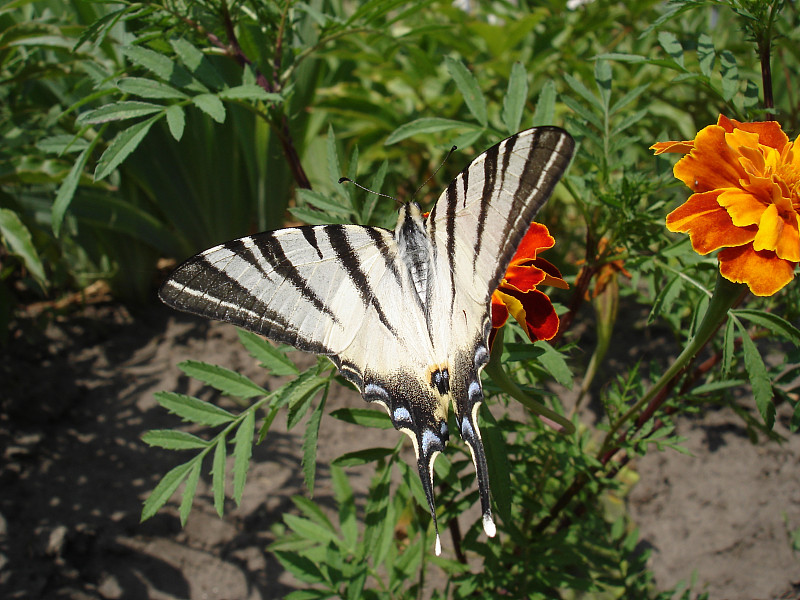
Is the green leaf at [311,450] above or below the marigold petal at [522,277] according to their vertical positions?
below

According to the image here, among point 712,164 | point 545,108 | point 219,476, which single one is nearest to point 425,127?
point 545,108

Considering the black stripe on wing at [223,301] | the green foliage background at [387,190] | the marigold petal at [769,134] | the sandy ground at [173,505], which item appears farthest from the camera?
the sandy ground at [173,505]

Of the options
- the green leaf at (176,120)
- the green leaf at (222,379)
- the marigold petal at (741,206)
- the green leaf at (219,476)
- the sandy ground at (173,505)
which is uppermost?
the green leaf at (176,120)

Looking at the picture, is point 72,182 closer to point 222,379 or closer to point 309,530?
point 222,379

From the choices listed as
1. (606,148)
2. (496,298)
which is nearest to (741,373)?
(606,148)

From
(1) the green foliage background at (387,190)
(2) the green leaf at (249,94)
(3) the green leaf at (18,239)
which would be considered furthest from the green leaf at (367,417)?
(3) the green leaf at (18,239)

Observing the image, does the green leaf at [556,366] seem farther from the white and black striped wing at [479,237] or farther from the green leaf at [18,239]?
the green leaf at [18,239]

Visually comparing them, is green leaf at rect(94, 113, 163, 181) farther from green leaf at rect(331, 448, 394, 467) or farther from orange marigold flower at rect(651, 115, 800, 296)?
orange marigold flower at rect(651, 115, 800, 296)
